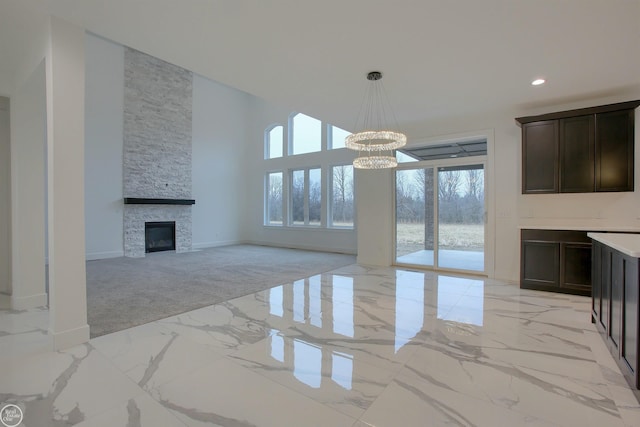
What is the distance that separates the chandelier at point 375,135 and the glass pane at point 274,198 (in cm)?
499

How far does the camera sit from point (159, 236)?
862cm

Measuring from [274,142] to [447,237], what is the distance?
674cm

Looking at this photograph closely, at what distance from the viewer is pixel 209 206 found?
9812 mm

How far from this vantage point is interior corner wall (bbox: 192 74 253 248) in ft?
31.1

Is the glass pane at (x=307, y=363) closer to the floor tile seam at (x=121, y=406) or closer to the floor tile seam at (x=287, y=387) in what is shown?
A: the floor tile seam at (x=287, y=387)

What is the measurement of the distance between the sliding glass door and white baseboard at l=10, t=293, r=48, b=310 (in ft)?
18.9

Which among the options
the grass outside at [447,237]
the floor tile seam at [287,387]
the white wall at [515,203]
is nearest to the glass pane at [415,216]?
the grass outside at [447,237]

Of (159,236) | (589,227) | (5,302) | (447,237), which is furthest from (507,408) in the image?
(159,236)

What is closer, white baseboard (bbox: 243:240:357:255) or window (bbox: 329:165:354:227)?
white baseboard (bbox: 243:240:357:255)

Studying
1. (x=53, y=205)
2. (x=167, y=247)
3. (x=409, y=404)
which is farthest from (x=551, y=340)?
(x=167, y=247)

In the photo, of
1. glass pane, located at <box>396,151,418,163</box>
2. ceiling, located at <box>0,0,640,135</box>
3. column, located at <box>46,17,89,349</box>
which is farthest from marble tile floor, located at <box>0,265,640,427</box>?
glass pane, located at <box>396,151,418,163</box>

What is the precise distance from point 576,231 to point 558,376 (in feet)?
9.22

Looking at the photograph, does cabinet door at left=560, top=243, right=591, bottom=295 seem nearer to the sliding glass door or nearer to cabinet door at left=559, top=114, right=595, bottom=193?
cabinet door at left=559, top=114, right=595, bottom=193

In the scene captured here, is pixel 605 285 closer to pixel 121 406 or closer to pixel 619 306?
pixel 619 306
